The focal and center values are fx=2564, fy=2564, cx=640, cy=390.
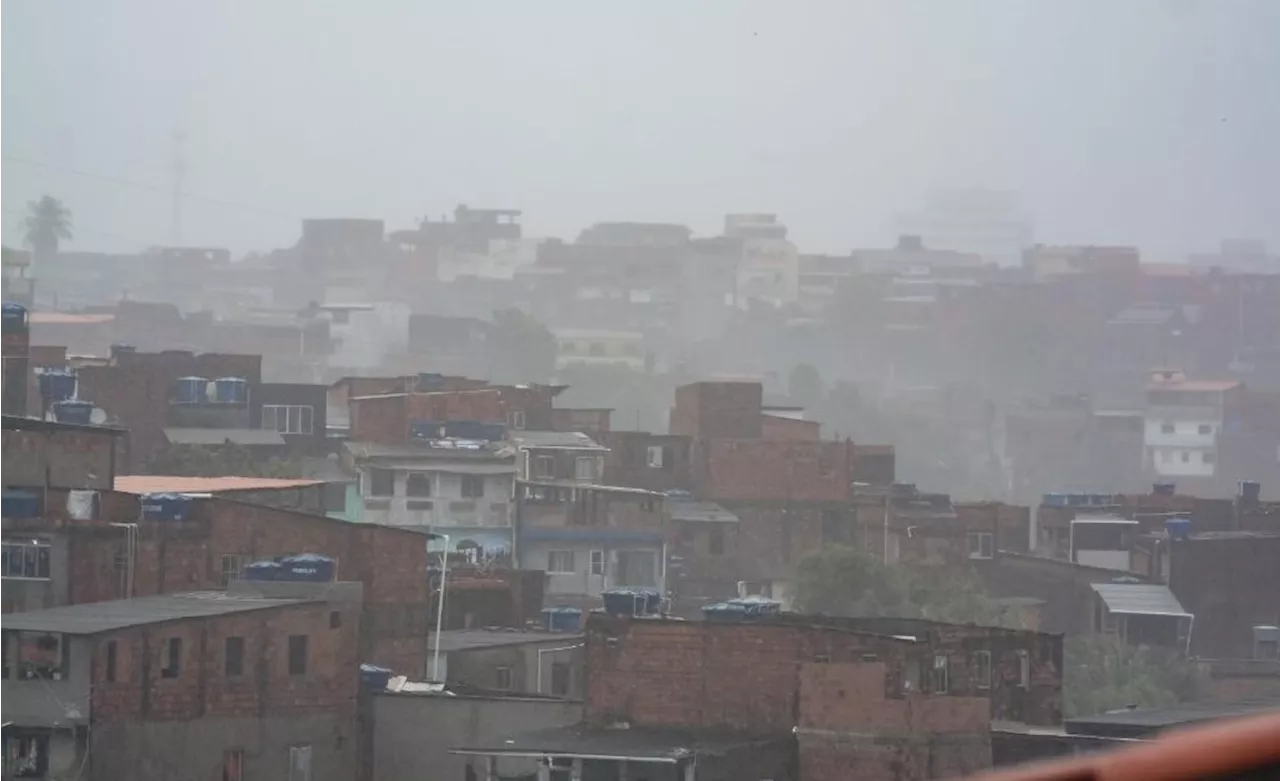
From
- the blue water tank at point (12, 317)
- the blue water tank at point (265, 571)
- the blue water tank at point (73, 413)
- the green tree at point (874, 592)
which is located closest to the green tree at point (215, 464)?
the blue water tank at point (12, 317)

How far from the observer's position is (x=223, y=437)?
79.0ft

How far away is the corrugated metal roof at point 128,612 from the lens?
36.5 feet

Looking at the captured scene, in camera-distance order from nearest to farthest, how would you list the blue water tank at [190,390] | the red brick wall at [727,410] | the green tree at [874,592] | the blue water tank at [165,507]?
the blue water tank at [165,507] < the green tree at [874,592] < the blue water tank at [190,390] < the red brick wall at [727,410]

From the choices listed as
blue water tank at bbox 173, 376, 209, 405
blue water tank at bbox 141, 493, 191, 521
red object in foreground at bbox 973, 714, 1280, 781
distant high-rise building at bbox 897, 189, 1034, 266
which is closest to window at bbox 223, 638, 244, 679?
blue water tank at bbox 141, 493, 191, 521

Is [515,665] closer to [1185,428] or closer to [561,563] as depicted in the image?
[561,563]

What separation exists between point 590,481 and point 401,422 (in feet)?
6.03

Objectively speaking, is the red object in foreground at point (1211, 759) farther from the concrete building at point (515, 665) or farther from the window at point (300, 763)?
the concrete building at point (515, 665)

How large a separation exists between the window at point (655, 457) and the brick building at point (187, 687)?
43.7 feet

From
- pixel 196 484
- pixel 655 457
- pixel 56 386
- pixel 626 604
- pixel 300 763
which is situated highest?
pixel 56 386

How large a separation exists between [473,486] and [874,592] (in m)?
3.52

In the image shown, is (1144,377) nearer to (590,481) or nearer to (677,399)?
(677,399)

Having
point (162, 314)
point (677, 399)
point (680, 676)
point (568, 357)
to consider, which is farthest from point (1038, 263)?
point (680, 676)

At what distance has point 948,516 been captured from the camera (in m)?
26.3

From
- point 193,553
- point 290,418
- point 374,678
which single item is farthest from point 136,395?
point 374,678
